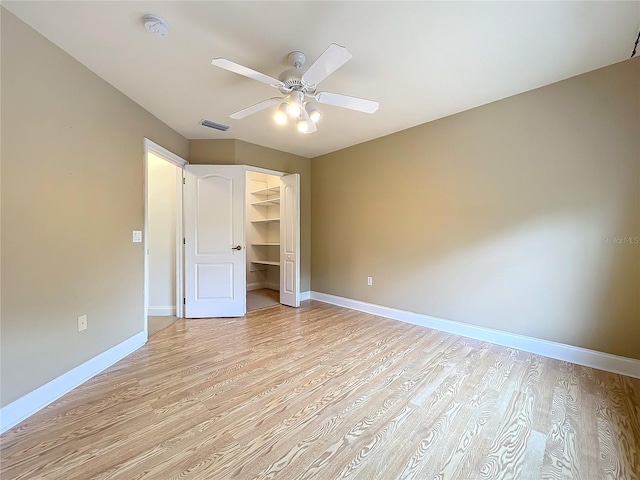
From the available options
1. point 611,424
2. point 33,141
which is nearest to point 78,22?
point 33,141

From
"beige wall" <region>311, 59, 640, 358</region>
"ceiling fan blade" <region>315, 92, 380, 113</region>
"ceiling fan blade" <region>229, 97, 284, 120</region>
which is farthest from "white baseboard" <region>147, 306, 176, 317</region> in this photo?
"ceiling fan blade" <region>315, 92, 380, 113</region>

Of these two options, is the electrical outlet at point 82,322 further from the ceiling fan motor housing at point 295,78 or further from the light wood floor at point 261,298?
the ceiling fan motor housing at point 295,78

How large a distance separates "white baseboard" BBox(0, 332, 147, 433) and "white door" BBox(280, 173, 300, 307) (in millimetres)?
2241

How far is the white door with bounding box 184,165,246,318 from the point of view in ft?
12.3

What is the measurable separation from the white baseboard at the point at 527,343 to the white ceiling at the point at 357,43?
2481 mm

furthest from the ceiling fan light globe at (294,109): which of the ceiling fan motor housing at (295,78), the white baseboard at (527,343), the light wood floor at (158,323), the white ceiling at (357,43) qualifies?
the light wood floor at (158,323)

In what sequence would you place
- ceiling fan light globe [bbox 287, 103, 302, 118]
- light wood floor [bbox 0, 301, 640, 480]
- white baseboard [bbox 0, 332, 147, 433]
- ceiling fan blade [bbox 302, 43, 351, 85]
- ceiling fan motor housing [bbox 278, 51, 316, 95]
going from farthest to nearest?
ceiling fan light globe [bbox 287, 103, 302, 118] → ceiling fan motor housing [bbox 278, 51, 316, 95] → white baseboard [bbox 0, 332, 147, 433] → ceiling fan blade [bbox 302, 43, 351, 85] → light wood floor [bbox 0, 301, 640, 480]

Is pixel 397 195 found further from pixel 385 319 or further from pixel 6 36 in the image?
pixel 6 36

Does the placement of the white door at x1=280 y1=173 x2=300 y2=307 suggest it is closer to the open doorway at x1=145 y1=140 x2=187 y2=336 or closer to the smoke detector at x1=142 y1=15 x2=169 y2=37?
the open doorway at x1=145 y1=140 x2=187 y2=336

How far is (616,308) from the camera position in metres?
2.29

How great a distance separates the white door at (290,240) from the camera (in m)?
4.34

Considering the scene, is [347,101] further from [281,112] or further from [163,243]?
[163,243]

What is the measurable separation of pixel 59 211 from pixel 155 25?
1.49m

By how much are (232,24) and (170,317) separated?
361 centimetres
